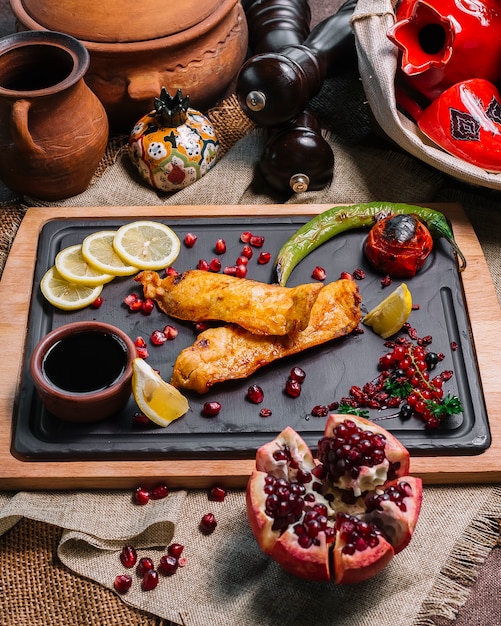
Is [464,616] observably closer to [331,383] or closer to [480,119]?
[331,383]

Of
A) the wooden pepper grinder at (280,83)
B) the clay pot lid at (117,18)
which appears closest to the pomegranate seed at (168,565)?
the wooden pepper grinder at (280,83)

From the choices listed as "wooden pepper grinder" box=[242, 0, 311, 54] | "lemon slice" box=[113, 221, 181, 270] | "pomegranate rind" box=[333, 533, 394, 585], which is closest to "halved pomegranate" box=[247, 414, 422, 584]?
"pomegranate rind" box=[333, 533, 394, 585]

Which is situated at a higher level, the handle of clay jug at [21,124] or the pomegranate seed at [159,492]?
the handle of clay jug at [21,124]

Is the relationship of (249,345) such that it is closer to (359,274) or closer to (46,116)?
(359,274)

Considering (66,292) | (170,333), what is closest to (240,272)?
(170,333)

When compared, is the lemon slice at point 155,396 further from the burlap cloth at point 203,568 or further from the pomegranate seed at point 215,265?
the pomegranate seed at point 215,265

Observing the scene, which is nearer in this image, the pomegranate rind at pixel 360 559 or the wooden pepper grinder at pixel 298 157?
the pomegranate rind at pixel 360 559
